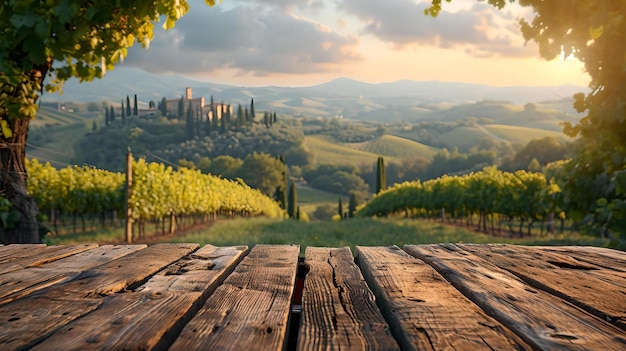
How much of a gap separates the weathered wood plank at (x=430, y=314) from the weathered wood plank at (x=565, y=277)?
15.1 inches

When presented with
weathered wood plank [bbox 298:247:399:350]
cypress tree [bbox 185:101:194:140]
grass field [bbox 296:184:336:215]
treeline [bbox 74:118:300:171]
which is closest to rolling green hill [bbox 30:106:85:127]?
treeline [bbox 74:118:300:171]

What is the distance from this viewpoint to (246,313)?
5.17ft

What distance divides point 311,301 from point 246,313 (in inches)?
9.7

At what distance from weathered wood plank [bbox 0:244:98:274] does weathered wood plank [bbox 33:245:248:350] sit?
75cm

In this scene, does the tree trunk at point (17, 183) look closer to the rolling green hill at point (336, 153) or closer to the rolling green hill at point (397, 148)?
the rolling green hill at point (336, 153)

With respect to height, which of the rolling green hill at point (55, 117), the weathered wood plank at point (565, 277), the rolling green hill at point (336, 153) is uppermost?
the rolling green hill at point (55, 117)

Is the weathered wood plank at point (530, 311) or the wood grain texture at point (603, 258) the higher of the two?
the weathered wood plank at point (530, 311)

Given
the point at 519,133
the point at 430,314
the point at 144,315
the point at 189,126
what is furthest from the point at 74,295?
the point at 519,133

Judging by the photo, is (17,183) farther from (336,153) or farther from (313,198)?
(336,153)

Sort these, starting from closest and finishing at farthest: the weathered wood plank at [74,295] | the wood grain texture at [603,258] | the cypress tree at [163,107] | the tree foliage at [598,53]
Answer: the weathered wood plank at [74,295] < the wood grain texture at [603,258] < the tree foliage at [598,53] < the cypress tree at [163,107]

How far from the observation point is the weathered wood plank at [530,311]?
1368 millimetres

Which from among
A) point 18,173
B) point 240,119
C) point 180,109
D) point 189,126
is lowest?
point 18,173

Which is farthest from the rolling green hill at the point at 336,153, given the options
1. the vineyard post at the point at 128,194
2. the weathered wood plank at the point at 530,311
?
the weathered wood plank at the point at 530,311

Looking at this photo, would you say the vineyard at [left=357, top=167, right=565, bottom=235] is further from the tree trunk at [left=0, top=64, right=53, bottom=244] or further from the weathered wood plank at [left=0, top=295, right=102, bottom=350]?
the weathered wood plank at [left=0, top=295, right=102, bottom=350]
